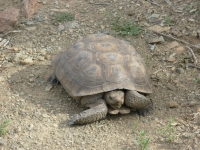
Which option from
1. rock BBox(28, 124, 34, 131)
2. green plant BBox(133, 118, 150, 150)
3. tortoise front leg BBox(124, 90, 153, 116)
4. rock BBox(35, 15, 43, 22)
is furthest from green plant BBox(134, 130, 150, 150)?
rock BBox(35, 15, 43, 22)

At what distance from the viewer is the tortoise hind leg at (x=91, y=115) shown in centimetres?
417

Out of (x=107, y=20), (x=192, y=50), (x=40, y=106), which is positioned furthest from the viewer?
(x=107, y=20)

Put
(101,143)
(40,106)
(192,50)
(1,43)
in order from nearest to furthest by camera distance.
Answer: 1. (101,143)
2. (40,106)
3. (192,50)
4. (1,43)

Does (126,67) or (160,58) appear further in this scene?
(160,58)

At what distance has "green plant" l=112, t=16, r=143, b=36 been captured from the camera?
19.5ft

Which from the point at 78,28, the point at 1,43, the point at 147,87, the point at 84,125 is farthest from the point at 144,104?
the point at 1,43

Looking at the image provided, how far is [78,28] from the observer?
6.19 metres

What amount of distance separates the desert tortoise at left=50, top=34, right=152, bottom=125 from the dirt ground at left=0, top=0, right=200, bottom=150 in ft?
0.57

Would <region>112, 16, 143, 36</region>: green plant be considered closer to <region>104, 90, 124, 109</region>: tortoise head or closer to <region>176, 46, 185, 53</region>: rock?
<region>176, 46, 185, 53</region>: rock

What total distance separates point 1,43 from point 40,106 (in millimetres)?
1818

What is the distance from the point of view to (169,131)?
4055 mm

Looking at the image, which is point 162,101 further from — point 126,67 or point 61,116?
point 61,116

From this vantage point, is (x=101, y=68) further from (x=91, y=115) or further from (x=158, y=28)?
(x=158, y=28)

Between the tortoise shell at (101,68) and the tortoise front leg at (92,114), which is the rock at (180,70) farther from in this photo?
the tortoise front leg at (92,114)
